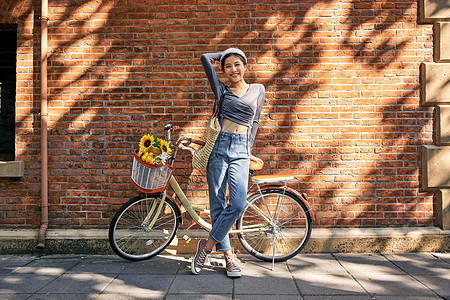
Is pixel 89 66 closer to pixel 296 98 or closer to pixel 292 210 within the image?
pixel 296 98

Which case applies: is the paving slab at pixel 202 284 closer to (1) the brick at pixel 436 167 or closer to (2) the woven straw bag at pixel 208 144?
(2) the woven straw bag at pixel 208 144

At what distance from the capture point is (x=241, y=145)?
382 cm

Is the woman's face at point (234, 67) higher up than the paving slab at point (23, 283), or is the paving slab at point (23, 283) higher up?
the woman's face at point (234, 67)

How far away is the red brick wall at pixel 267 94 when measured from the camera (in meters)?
4.68

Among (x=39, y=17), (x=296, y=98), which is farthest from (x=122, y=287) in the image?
(x=39, y=17)

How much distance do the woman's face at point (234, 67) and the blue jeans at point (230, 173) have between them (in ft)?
1.88

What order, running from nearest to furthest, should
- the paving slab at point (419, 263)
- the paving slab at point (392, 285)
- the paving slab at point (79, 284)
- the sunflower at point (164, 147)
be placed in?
the paving slab at point (392, 285) < the paving slab at point (79, 284) < the paving slab at point (419, 263) < the sunflower at point (164, 147)

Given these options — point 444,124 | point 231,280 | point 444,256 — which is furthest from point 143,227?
point 444,124

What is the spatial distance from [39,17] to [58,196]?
2.23 m

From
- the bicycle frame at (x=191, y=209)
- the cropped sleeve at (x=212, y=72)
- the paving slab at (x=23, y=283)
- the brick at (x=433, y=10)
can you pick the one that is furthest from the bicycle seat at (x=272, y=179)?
the brick at (x=433, y=10)

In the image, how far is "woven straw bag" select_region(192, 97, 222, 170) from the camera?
3.79 m

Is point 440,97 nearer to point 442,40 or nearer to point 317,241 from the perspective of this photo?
point 442,40

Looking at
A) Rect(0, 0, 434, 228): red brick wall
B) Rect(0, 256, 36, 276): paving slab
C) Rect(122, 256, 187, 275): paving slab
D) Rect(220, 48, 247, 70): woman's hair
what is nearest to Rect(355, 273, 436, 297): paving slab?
Rect(0, 0, 434, 228): red brick wall

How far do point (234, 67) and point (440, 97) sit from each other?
2.70 metres
